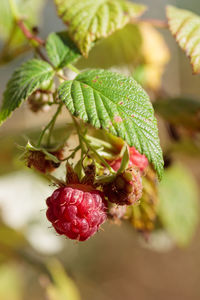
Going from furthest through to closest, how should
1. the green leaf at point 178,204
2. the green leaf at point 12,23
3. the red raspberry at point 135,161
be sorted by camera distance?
the green leaf at point 178,204, the green leaf at point 12,23, the red raspberry at point 135,161

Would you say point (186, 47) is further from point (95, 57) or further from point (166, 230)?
point (166, 230)

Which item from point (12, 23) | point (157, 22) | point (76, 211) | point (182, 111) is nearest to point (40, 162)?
point (76, 211)

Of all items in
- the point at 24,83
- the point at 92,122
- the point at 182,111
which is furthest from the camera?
the point at 182,111

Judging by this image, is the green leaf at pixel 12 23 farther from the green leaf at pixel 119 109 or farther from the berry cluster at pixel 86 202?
the berry cluster at pixel 86 202

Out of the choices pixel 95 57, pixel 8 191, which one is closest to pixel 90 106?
pixel 95 57

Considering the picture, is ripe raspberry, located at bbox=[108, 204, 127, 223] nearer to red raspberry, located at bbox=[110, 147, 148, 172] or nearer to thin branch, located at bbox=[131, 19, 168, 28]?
red raspberry, located at bbox=[110, 147, 148, 172]

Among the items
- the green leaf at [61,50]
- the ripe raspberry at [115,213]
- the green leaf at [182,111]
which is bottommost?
the green leaf at [182,111]

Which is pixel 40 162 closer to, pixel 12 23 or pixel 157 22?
pixel 157 22

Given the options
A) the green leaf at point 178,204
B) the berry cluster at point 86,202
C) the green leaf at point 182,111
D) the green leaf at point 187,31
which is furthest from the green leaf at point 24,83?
the green leaf at point 178,204
